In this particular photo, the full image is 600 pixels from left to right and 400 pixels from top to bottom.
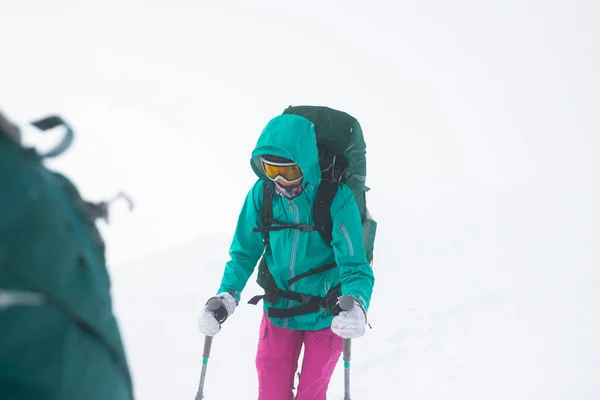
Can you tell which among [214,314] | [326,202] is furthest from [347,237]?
[214,314]

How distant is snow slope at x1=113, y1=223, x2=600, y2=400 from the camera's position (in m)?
6.19

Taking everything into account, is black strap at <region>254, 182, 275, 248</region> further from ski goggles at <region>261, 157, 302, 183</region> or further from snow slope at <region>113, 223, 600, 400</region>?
snow slope at <region>113, 223, 600, 400</region>

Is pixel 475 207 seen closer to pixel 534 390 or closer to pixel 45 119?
pixel 534 390

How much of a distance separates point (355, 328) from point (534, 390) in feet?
11.8

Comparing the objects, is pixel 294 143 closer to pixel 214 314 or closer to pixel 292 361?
pixel 214 314

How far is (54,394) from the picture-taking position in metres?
0.87

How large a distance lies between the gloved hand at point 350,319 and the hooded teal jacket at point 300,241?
10 centimetres

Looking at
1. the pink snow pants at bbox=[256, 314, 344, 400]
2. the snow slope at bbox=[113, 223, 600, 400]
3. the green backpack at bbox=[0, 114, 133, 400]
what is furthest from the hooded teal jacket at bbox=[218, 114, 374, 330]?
the snow slope at bbox=[113, 223, 600, 400]

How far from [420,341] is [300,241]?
5.16m

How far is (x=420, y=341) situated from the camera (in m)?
8.03

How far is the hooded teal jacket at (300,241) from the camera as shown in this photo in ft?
11.6

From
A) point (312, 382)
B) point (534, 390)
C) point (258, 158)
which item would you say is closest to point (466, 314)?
point (534, 390)

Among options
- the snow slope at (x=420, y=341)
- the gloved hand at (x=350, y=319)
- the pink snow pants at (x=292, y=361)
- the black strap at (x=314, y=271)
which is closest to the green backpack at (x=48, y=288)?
the gloved hand at (x=350, y=319)

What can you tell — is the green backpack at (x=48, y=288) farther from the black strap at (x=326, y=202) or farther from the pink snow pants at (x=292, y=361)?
the pink snow pants at (x=292, y=361)
